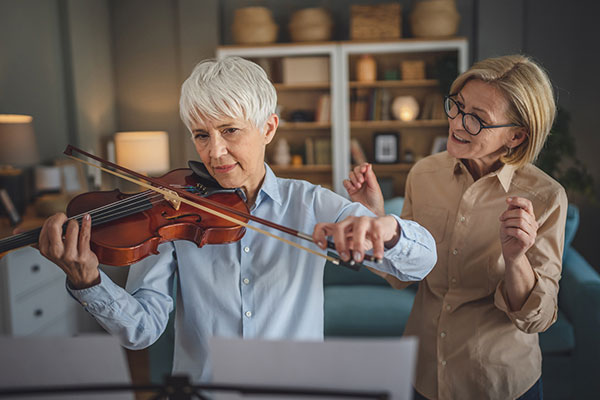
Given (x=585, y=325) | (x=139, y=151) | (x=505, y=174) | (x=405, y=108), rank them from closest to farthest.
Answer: (x=505, y=174) → (x=585, y=325) → (x=139, y=151) → (x=405, y=108)

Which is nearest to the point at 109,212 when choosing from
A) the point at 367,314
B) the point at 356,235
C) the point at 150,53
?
the point at 356,235

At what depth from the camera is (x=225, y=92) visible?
1022 mm

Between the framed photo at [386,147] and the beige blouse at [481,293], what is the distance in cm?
313

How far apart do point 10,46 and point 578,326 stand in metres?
3.27

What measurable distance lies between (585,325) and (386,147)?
2425mm

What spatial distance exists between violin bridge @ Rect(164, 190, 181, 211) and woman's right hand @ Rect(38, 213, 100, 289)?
19cm

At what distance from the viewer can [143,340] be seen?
1.04 m

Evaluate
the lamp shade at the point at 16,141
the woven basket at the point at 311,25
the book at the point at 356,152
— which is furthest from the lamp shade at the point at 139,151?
the book at the point at 356,152

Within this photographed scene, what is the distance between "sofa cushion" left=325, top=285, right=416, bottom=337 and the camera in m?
2.55

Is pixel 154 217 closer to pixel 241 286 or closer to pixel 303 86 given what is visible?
pixel 241 286

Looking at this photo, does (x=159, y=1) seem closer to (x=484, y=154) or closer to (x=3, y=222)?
(x=3, y=222)

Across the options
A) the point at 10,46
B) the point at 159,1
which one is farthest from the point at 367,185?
the point at 159,1

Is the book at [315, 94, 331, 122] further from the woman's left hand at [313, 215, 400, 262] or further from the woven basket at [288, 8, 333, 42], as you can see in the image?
the woman's left hand at [313, 215, 400, 262]

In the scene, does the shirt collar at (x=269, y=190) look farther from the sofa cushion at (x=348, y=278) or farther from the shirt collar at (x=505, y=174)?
the sofa cushion at (x=348, y=278)
